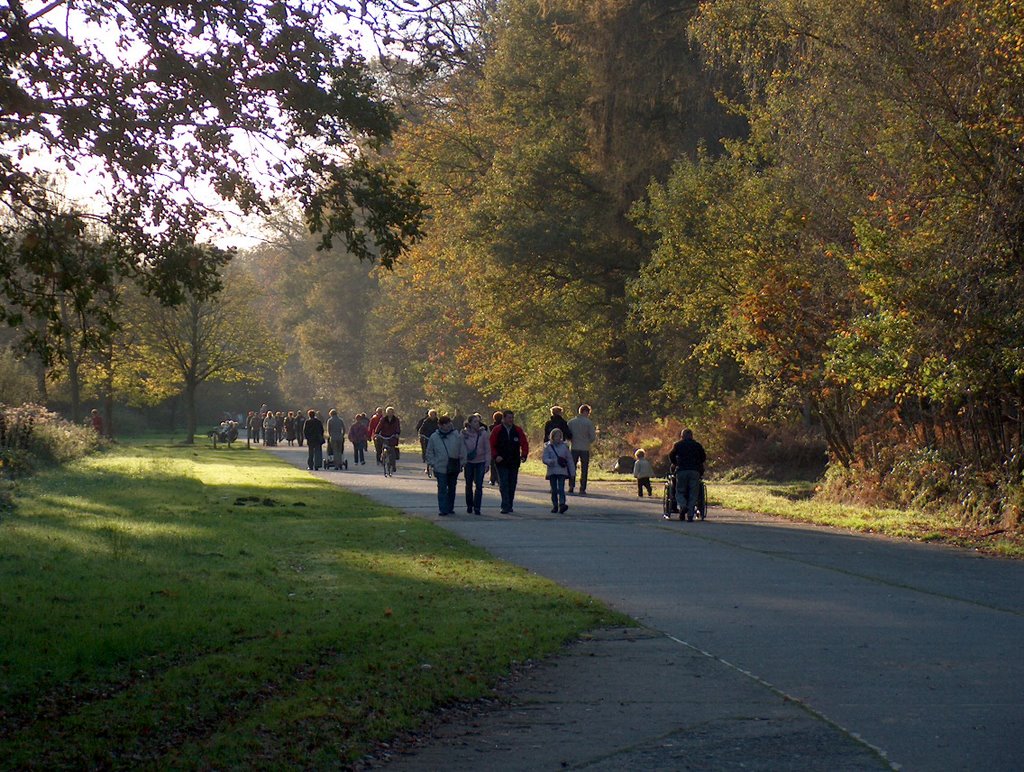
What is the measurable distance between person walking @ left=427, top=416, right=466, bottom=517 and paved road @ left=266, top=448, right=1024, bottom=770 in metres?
1.99

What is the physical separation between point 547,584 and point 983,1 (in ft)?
33.6

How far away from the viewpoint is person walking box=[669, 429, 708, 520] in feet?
68.7

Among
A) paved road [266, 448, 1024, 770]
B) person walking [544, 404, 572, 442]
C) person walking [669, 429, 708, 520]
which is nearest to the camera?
paved road [266, 448, 1024, 770]

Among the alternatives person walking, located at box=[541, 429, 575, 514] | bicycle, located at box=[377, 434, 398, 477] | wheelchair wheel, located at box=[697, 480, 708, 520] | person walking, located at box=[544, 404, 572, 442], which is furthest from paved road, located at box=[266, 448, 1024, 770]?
bicycle, located at box=[377, 434, 398, 477]

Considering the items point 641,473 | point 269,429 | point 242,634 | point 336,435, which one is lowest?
point 242,634

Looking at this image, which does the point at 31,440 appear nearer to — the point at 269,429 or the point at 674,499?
the point at 674,499

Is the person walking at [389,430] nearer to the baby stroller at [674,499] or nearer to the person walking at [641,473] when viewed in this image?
the person walking at [641,473]

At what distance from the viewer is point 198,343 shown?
196ft

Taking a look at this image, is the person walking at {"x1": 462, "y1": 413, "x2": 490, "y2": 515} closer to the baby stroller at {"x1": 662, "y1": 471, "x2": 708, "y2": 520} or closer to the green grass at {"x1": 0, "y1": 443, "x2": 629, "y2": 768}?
the baby stroller at {"x1": 662, "y1": 471, "x2": 708, "y2": 520}

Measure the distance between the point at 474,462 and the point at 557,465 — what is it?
5.00 ft

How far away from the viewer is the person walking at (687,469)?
2095cm

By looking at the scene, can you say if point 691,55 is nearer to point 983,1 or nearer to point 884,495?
point 884,495

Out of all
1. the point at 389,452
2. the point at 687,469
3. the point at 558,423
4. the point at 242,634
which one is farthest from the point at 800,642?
the point at 389,452

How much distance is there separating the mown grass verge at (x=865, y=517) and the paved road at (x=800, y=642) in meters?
0.92
